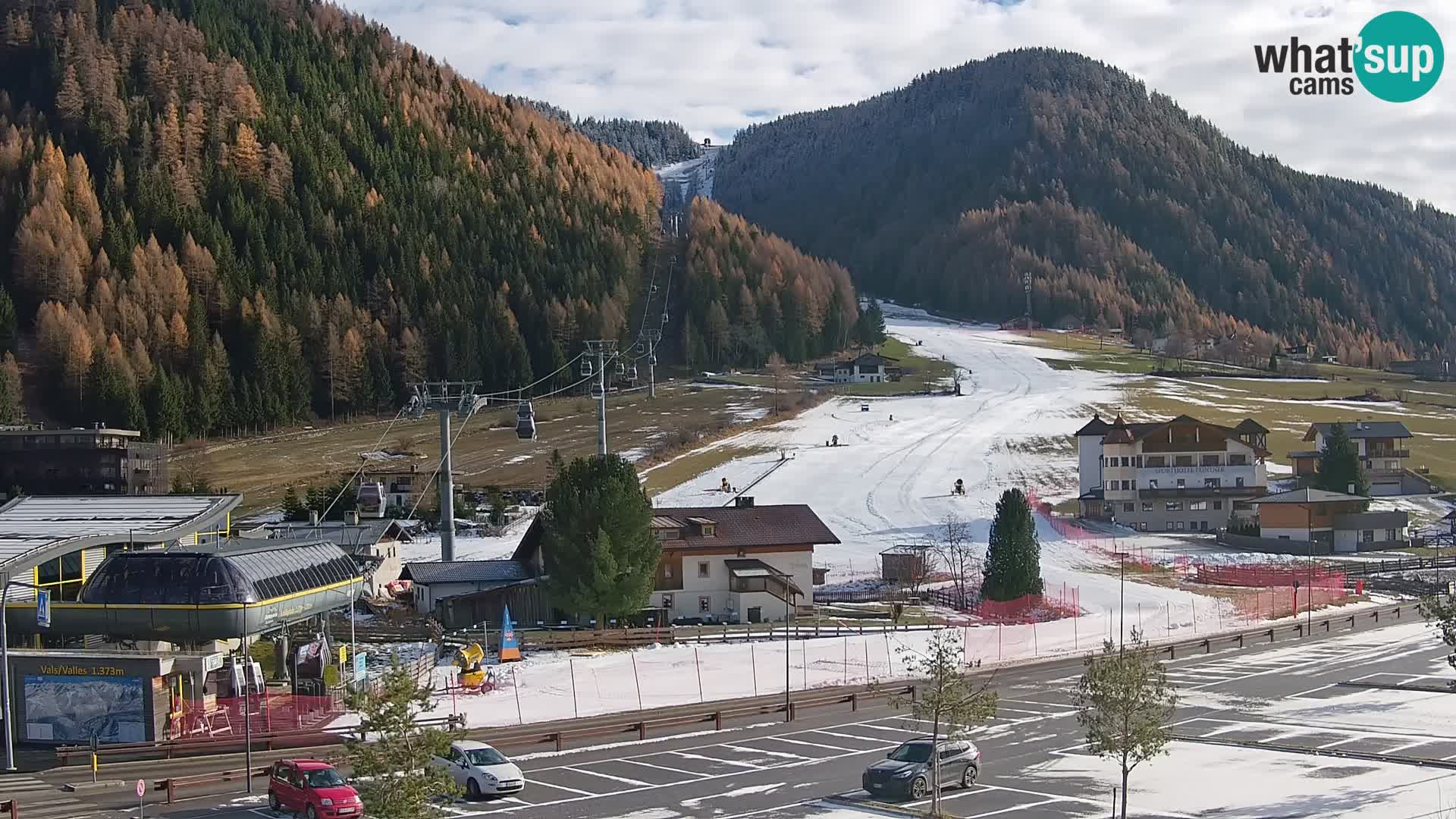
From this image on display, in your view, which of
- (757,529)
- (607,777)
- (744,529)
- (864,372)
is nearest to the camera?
(607,777)

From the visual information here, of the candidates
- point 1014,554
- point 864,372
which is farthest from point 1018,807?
point 864,372

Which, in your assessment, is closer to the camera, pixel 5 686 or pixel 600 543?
pixel 5 686

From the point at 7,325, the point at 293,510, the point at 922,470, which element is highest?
the point at 7,325

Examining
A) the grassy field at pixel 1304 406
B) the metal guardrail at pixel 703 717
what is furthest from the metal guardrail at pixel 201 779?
the grassy field at pixel 1304 406

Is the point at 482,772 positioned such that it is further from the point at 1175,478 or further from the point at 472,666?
Result: the point at 1175,478

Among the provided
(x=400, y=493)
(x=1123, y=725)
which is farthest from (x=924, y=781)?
(x=400, y=493)

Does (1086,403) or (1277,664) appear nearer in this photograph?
(1277,664)

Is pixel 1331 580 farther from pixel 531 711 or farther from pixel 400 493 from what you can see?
pixel 400 493
